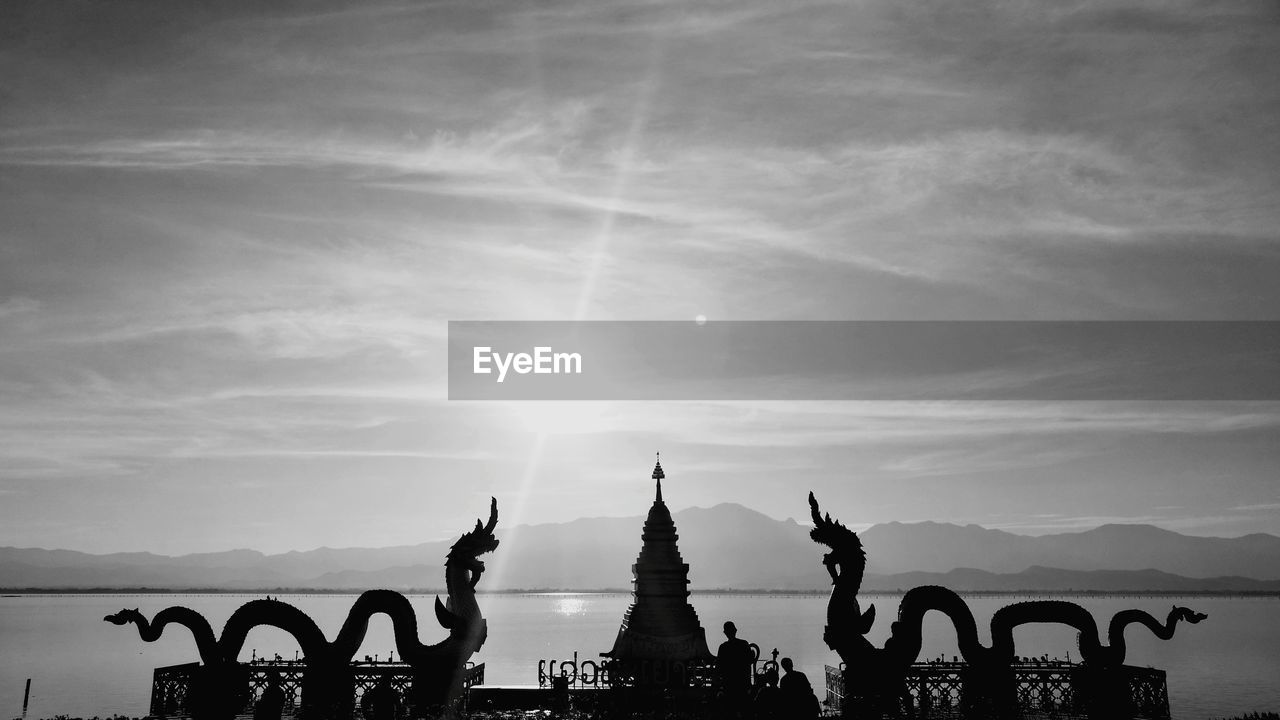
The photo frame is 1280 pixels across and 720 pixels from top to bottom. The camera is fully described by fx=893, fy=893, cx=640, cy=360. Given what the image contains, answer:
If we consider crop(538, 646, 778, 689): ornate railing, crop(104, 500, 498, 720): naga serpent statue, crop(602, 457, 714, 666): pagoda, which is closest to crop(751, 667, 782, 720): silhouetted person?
crop(538, 646, 778, 689): ornate railing

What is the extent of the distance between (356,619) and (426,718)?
3376 mm

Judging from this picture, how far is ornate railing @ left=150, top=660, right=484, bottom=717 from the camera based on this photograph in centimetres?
2542

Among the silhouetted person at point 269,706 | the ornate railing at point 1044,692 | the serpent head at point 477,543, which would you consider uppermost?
the serpent head at point 477,543

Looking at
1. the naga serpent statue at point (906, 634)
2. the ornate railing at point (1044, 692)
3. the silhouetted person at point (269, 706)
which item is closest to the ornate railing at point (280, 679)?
the silhouetted person at point (269, 706)

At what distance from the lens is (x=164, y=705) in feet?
84.1

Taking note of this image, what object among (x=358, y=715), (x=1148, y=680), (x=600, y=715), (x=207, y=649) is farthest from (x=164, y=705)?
(x=1148, y=680)

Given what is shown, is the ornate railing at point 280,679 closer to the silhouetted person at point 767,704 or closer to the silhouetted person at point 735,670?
the silhouetted person at point 735,670

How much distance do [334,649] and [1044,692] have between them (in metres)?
20.3

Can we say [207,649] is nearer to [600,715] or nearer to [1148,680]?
[600,715]

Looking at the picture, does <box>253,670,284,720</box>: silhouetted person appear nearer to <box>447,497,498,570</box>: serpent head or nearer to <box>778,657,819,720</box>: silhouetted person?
<box>447,497,498,570</box>: serpent head

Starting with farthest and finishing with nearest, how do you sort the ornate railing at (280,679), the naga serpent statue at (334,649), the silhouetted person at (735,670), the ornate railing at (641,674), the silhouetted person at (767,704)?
the ornate railing at (641,674) → the ornate railing at (280,679) → the naga serpent statue at (334,649) → the silhouetted person at (735,670) → the silhouetted person at (767,704)

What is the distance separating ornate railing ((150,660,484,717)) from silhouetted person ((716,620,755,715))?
7.73 metres

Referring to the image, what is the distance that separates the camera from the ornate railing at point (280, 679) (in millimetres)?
25422

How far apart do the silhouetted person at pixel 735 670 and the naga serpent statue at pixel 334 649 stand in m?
6.97
